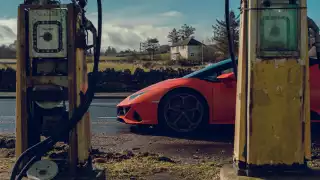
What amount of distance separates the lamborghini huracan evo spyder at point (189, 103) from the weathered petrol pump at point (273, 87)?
3994mm

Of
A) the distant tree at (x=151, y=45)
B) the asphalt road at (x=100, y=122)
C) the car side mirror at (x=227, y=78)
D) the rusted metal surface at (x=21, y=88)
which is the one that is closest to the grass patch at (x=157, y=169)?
the rusted metal surface at (x=21, y=88)

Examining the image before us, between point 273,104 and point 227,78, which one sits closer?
point 273,104

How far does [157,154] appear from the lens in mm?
6918

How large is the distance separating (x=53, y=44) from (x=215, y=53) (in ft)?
192

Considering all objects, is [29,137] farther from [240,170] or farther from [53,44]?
[240,170]

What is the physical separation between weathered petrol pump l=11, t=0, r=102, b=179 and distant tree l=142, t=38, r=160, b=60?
239 ft

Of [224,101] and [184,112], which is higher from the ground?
[224,101]

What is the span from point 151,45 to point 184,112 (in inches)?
2902

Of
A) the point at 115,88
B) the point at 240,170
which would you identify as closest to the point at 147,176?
the point at 240,170

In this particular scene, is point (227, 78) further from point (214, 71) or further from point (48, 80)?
point (48, 80)

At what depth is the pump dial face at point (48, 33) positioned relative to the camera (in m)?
4.41

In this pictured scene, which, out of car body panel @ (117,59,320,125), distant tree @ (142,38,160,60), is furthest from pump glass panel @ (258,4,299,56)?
distant tree @ (142,38,160,60)

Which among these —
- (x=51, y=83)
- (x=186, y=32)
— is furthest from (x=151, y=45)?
(x=51, y=83)

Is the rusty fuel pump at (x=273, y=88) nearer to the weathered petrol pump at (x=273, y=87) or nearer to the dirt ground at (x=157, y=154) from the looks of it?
the weathered petrol pump at (x=273, y=87)
